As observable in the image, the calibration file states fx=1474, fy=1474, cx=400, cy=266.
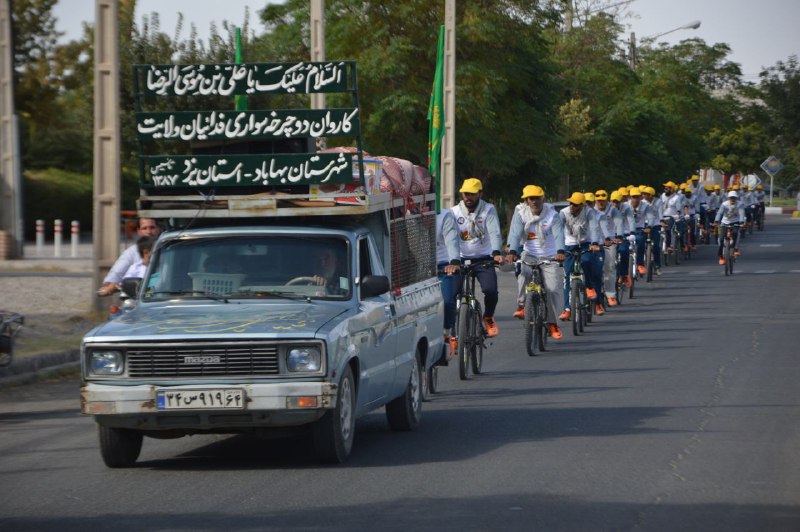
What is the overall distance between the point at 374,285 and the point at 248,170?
1.40 meters

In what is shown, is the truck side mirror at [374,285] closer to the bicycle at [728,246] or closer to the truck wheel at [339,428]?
the truck wheel at [339,428]

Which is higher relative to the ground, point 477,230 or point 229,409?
point 477,230

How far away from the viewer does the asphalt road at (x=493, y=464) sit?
25.7ft

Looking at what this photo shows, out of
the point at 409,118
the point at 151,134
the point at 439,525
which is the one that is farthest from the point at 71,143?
the point at 439,525

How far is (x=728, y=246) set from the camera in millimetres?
34781

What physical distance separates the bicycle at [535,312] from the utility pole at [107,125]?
5293 mm

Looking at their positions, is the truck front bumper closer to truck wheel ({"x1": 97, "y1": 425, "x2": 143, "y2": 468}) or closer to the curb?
truck wheel ({"x1": 97, "y1": 425, "x2": 143, "y2": 468})

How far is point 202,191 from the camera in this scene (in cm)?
1066

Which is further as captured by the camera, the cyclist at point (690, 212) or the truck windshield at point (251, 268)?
the cyclist at point (690, 212)

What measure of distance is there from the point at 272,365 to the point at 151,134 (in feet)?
9.35

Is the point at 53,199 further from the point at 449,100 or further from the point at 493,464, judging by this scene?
the point at 493,464

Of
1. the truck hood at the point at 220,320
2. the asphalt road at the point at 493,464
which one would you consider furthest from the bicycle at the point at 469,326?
the truck hood at the point at 220,320

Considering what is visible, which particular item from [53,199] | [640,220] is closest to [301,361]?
[640,220]

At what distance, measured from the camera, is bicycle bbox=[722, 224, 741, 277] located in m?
34.3
